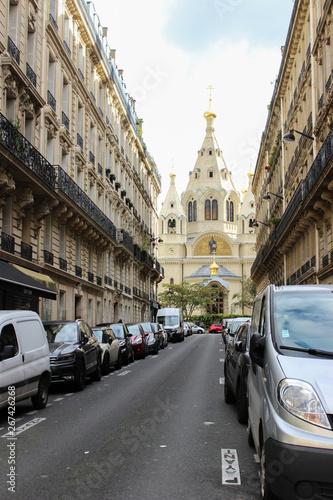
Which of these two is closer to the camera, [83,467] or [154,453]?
[83,467]

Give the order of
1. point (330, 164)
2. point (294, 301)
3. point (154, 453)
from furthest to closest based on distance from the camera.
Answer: point (330, 164) → point (154, 453) → point (294, 301)

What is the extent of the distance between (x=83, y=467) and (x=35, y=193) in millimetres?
15809

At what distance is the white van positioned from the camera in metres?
9.44

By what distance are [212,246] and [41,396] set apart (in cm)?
9995

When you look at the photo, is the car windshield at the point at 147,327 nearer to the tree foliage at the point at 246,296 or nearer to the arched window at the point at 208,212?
the tree foliage at the point at 246,296

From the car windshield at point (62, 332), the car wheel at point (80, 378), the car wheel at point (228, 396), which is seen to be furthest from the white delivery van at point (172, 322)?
the car wheel at point (228, 396)

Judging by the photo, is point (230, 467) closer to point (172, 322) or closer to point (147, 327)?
point (147, 327)

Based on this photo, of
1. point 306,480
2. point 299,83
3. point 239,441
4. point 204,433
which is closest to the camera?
point 306,480

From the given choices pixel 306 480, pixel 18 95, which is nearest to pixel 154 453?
pixel 306 480

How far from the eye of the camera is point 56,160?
2534 centimetres

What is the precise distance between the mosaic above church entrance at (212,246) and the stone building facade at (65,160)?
65.4 m

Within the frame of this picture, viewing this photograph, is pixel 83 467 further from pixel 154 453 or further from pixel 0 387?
pixel 0 387

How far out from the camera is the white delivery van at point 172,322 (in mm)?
45156

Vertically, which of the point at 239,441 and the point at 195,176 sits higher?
the point at 195,176
